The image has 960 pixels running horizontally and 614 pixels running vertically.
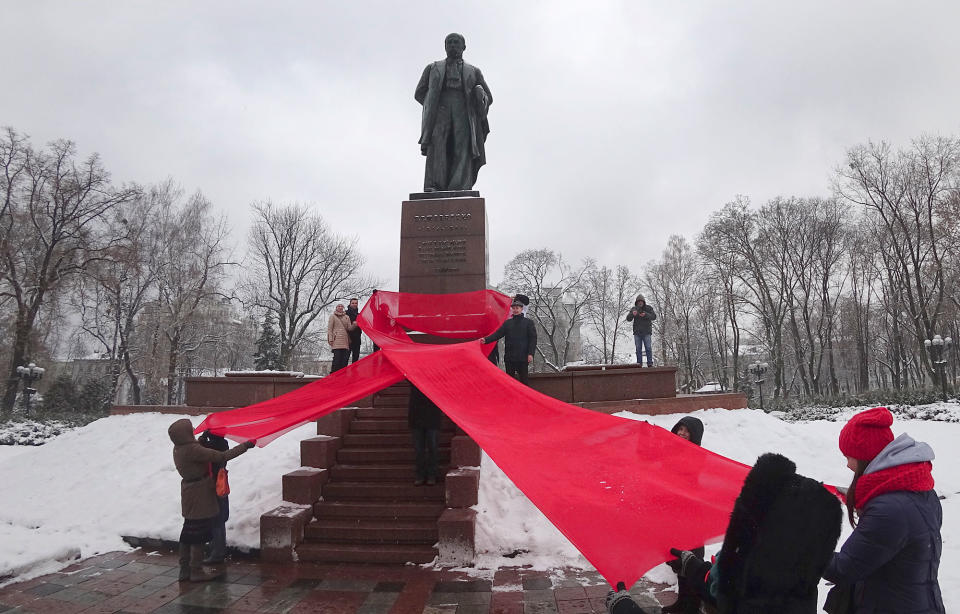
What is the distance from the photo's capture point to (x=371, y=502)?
6.18 m

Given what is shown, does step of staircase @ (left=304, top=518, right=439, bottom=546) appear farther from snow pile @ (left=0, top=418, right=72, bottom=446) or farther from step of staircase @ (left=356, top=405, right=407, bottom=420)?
snow pile @ (left=0, top=418, right=72, bottom=446)

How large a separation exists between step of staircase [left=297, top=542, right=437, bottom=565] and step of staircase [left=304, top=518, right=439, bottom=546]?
9 cm

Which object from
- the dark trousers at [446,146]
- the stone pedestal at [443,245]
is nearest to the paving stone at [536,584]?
the stone pedestal at [443,245]

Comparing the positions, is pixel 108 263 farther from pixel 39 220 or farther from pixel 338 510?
pixel 338 510

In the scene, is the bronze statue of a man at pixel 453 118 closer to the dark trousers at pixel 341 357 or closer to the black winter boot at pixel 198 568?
the dark trousers at pixel 341 357

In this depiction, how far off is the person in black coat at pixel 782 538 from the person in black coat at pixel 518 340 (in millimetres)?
5582

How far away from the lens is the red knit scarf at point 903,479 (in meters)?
2.09

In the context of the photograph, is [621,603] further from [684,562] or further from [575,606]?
[575,606]

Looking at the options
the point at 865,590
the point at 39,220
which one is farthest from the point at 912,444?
the point at 39,220

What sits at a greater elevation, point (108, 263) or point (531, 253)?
point (531, 253)

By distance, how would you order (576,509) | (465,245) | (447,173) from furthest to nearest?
(447,173) < (465,245) < (576,509)

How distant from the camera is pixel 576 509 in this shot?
9.86ft

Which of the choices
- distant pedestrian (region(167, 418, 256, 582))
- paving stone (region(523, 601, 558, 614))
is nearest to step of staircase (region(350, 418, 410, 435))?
distant pedestrian (region(167, 418, 256, 582))

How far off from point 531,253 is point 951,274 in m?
24.5
